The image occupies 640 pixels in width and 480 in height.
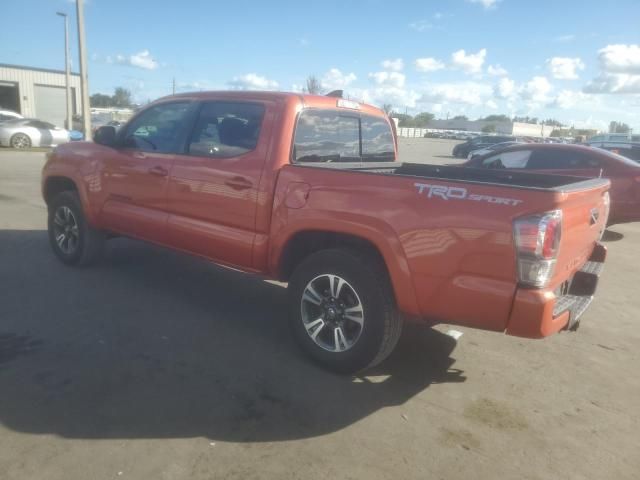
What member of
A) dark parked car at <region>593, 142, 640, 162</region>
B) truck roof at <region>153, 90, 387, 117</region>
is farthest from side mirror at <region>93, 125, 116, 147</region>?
dark parked car at <region>593, 142, 640, 162</region>

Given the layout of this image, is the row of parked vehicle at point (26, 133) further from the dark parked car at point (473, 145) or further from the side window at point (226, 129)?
the dark parked car at point (473, 145)

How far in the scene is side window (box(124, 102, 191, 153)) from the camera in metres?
4.58

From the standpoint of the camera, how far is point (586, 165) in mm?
8453

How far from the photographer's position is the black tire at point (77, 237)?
5504mm

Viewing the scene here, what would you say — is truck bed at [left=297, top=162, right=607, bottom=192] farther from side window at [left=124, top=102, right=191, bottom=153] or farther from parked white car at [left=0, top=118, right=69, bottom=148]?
parked white car at [left=0, top=118, right=69, bottom=148]

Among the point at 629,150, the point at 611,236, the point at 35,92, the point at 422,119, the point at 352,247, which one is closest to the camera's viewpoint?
the point at 352,247

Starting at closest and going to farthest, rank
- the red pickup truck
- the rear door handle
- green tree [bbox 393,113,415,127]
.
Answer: the red pickup truck < the rear door handle < green tree [bbox 393,113,415,127]

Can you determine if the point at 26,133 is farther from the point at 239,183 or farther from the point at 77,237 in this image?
the point at 239,183

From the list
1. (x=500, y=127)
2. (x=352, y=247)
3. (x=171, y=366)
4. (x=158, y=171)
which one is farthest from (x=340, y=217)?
(x=500, y=127)

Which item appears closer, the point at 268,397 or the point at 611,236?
the point at 268,397

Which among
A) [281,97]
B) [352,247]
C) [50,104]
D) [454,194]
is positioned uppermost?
[50,104]

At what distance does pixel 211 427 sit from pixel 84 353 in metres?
1.35

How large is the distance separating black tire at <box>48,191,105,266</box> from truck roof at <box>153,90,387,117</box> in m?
1.62

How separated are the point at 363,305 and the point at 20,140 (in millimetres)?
22261
